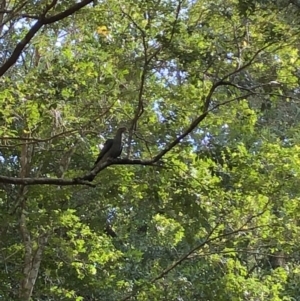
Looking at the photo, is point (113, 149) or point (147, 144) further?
point (147, 144)

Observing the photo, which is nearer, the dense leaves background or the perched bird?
the perched bird

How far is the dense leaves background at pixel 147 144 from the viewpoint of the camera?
13.2 ft

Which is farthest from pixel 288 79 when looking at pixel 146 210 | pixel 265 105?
pixel 146 210

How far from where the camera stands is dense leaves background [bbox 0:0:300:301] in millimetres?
4020

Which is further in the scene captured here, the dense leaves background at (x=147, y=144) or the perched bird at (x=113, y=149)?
the dense leaves background at (x=147, y=144)

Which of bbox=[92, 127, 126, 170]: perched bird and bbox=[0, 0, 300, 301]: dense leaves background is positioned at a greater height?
bbox=[0, 0, 300, 301]: dense leaves background

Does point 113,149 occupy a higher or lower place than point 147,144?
lower

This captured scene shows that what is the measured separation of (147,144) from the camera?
4215 mm

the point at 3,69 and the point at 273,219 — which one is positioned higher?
the point at 273,219

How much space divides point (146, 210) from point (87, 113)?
1313mm

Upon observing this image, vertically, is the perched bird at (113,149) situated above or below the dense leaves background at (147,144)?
below

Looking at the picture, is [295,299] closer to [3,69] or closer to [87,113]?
[87,113]

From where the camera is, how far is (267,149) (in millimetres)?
5445

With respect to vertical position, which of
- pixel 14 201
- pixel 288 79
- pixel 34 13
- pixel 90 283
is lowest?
pixel 90 283
